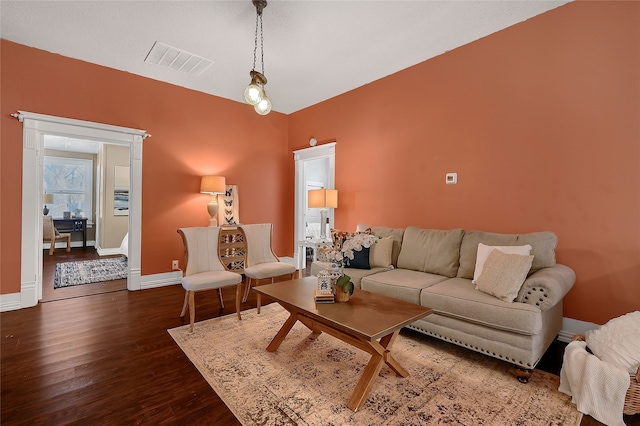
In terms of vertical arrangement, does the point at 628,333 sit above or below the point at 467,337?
above

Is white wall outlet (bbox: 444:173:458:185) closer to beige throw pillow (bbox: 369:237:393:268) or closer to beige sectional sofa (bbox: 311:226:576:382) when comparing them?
beige sectional sofa (bbox: 311:226:576:382)

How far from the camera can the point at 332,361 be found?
2.27 m

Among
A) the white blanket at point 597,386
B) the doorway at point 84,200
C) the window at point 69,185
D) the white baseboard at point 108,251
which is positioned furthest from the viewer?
the window at point 69,185

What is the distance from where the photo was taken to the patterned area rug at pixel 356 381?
168cm

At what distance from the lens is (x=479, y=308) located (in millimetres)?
2189

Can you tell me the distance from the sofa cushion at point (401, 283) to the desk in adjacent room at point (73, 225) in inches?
311

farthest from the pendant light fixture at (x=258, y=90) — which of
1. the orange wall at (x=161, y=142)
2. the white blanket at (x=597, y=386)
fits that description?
the white blanket at (x=597, y=386)

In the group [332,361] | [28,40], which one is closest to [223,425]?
[332,361]

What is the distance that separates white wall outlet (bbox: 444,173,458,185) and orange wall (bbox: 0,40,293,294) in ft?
10.5

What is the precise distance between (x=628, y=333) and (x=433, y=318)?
3.87 ft

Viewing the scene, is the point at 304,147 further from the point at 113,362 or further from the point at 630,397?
the point at 630,397

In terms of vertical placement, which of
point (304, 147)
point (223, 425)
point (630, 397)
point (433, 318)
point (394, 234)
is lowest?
point (223, 425)

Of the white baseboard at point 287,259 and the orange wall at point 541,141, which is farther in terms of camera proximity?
the white baseboard at point 287,259

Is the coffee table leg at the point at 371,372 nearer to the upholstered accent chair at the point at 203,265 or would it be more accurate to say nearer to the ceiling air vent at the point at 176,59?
the upholstered accent chair at the point at 203,265
